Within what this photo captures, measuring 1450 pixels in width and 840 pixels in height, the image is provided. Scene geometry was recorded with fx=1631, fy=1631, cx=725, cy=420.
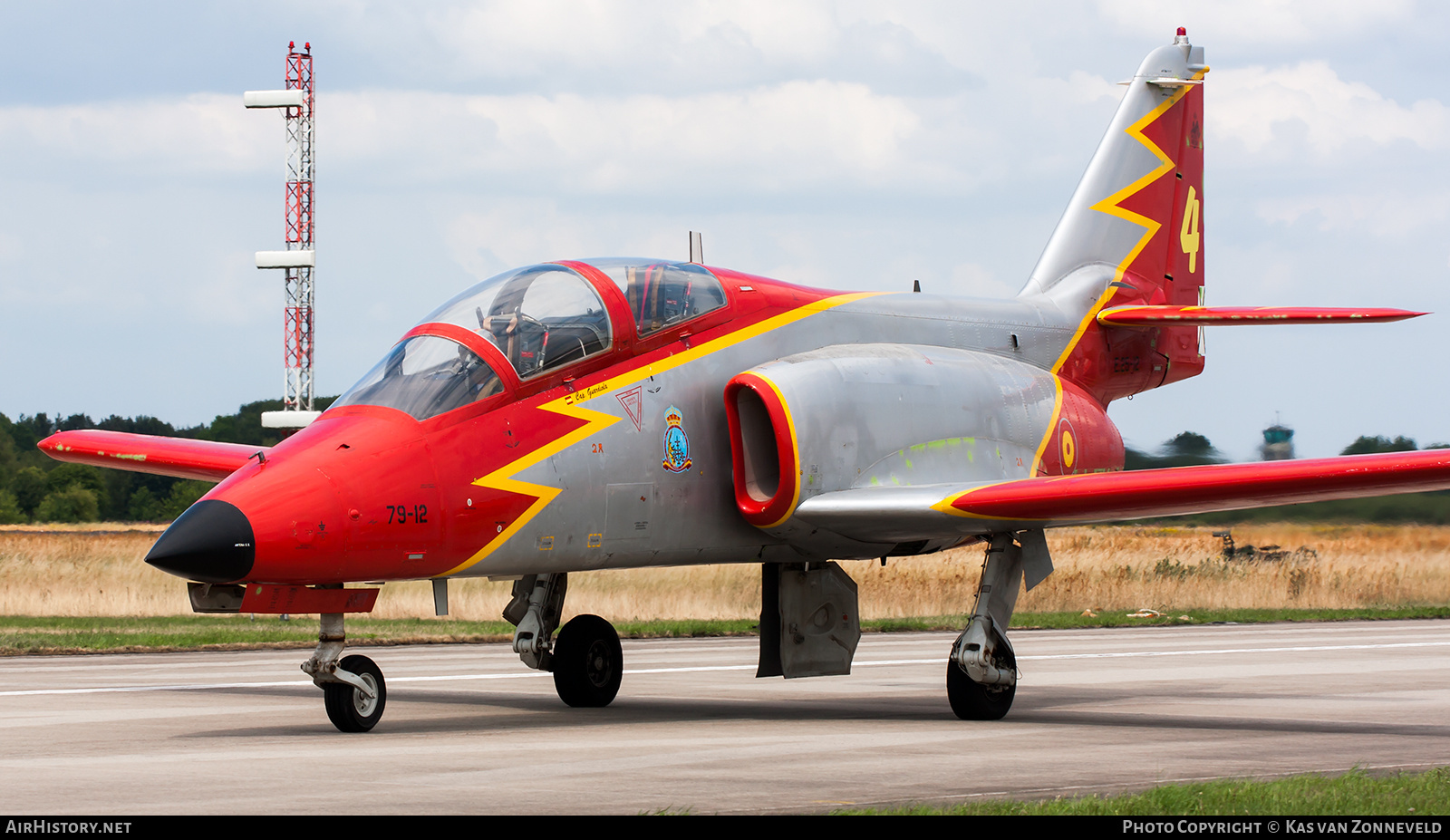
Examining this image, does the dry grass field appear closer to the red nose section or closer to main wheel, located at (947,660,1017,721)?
main wheel, located at (947,660,1017,721)

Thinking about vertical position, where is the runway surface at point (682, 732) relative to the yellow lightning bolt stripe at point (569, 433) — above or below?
below

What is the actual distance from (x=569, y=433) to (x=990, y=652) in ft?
12.2

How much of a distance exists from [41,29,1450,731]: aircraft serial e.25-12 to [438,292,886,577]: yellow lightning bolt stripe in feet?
0.05

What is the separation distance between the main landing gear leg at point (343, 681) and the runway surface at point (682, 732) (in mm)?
147

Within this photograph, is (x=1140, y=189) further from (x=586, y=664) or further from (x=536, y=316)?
(x=536, y=316)

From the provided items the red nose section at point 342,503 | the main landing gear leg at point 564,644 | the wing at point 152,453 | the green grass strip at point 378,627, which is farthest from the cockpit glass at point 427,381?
the green grass strip at point 378,627

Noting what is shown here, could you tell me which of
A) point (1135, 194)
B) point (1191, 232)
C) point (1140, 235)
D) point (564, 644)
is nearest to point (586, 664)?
point (564, 644)

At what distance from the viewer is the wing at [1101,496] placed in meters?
11.6

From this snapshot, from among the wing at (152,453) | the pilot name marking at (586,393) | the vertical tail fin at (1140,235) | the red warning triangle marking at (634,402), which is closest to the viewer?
the pilot name marking at (586,393)

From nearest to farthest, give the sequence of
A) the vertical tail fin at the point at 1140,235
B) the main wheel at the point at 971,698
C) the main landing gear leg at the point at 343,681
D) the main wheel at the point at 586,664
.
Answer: the main landing gear leg at the point at 343,681 < the main wheel at the point at 971,698 < the main wheel at the point at 586,664 < the vertical tail fin at the point at 1140,235

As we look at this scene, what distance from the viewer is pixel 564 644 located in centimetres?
1390

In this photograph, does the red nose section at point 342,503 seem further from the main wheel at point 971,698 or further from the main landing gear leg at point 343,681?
the main wheel at point 971,698

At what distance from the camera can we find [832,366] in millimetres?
13055

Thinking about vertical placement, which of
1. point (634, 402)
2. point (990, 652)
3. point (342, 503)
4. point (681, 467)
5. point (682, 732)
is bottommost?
point (682, 732)
